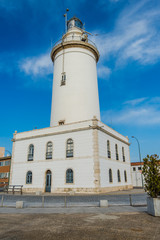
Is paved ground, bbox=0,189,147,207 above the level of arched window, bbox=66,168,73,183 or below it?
below

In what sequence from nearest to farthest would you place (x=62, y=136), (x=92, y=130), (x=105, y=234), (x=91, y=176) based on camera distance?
(x=105, y=234), (x=91, y=176), (x=92, y=130), (x=62, y=136)

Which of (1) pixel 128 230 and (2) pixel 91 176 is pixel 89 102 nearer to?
(2) pixel 91 176

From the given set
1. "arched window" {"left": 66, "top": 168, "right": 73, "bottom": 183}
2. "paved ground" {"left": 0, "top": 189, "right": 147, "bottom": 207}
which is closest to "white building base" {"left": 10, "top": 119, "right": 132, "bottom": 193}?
"arched window" {"left": 66, "top": 168, "right": 73, "bottom": 183}

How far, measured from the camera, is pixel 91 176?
21.1 m

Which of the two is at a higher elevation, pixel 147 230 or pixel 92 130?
pixel 92 130

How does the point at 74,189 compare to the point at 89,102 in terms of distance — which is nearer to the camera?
the point at 74,189

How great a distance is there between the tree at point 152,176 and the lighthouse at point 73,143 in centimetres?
1155

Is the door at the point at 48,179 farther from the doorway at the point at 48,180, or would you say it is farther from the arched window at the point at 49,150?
the arched window at the point at 49,150

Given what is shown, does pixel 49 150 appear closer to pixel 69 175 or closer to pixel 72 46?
pixel 69 175

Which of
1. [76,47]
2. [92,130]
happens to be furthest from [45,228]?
[76,47]

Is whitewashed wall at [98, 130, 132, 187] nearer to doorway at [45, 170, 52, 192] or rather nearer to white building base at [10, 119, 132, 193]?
white building base at [10, 119, 132, 193]

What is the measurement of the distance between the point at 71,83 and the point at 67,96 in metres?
2.22

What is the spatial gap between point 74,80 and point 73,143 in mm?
10343

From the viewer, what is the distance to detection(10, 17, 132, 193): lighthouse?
22172 millimetres
